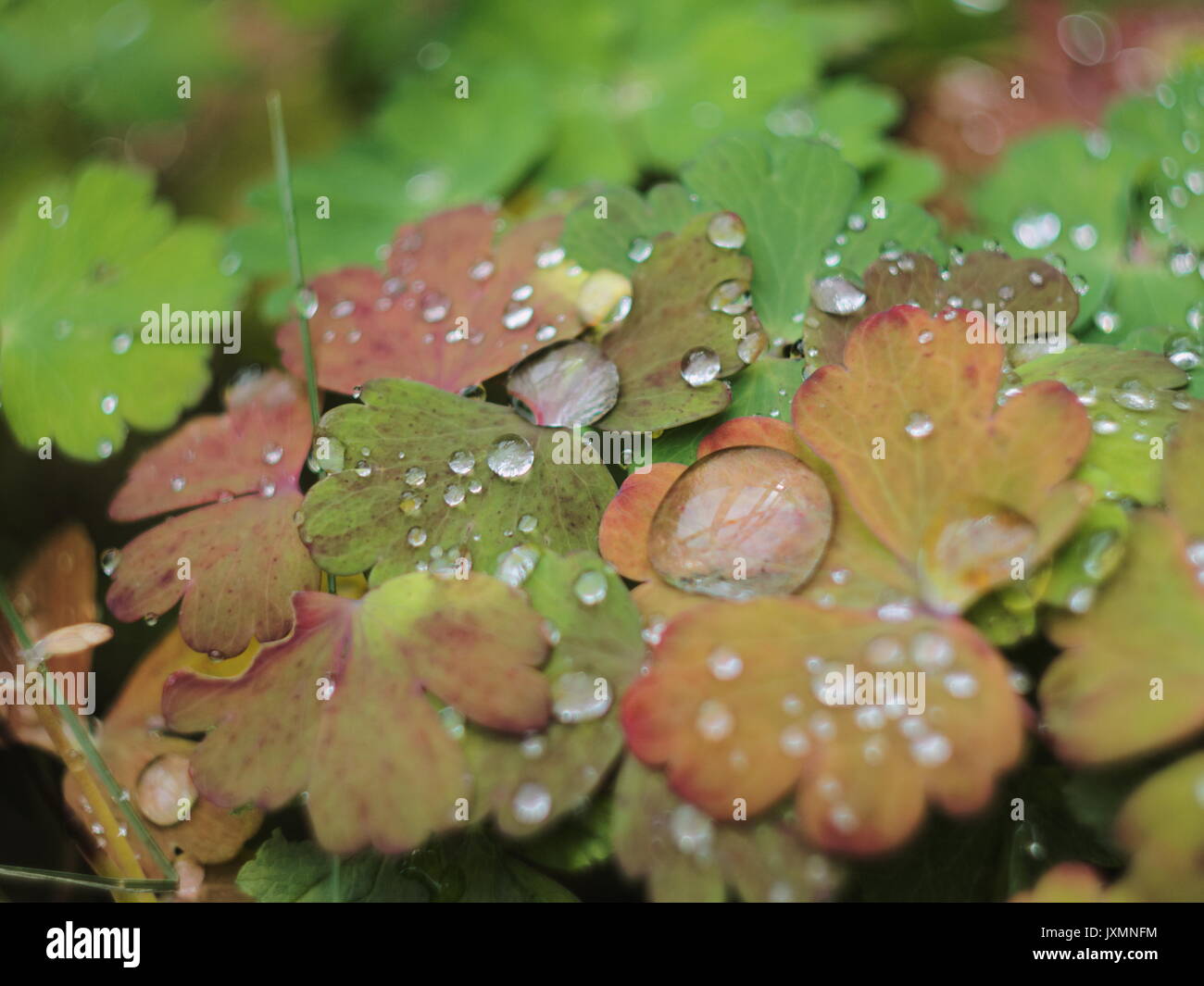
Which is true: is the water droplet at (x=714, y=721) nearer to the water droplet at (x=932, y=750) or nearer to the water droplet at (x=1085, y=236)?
the water droplet at (x=932, y=750)

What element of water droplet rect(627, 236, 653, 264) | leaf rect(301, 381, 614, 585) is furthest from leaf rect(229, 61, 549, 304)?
Result: leaf rect(301, 381, 614, 585)

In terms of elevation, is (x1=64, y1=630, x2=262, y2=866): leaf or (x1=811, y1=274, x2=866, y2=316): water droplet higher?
(x1=811, y1=274, x2=866, y2=316): water droplet

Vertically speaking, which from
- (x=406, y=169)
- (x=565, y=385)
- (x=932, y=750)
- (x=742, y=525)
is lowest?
(x=932, y=750)

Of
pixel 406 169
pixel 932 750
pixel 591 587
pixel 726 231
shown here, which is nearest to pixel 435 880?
pixel 591 587

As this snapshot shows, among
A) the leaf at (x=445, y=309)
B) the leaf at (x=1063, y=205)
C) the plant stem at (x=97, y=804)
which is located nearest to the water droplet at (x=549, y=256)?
the leaf at (x=445, y=309)

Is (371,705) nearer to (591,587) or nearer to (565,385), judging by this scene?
(591,587)

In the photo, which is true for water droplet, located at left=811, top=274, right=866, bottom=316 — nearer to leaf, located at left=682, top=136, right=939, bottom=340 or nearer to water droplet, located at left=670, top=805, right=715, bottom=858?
leaf, located at left=682, top=136, right=939, bottom=340
